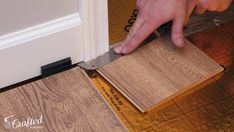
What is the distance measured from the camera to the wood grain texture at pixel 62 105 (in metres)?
1.26

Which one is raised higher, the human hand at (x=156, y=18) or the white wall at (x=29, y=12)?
the white wall at (x=29, y=12)

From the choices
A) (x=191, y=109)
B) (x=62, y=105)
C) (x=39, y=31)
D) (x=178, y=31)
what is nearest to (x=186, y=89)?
(x=191, y=109)

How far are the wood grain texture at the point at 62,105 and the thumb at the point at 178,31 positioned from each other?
307mm

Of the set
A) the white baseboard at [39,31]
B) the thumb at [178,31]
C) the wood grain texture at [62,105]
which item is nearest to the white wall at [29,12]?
the white baseboard at [39,31]

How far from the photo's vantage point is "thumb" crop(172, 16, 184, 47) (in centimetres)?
136

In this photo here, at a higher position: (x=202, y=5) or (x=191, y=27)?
(x=202, y=5)

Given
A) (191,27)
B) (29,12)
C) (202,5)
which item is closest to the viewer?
(29,12)

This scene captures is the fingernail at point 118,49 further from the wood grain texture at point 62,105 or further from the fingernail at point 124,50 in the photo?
the wood grain texture at point 62,105

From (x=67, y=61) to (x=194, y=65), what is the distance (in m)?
0.42

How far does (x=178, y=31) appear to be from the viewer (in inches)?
54.1

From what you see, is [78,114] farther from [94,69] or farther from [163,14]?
[163,14]

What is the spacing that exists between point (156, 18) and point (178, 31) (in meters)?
0.08

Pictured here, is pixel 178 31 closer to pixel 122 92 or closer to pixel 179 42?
pixel 179 42

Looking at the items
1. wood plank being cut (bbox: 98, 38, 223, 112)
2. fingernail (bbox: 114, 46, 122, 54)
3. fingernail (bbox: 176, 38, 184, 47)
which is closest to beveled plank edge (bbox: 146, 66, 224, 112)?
wood plank being cut (bbox: 98, 38, 223, 112)
